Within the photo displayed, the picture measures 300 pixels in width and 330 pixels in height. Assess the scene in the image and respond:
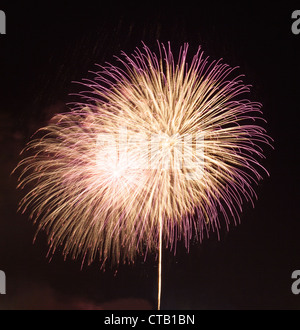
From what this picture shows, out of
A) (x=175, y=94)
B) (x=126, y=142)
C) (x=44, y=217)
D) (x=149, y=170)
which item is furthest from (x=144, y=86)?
(x=44, y=217)

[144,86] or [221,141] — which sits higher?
[144,86]

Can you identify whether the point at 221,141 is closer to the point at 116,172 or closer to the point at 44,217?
the point at 116,172

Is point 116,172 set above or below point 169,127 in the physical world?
below

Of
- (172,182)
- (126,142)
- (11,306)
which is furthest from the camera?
(11,306)

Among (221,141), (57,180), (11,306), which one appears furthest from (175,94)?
(11,306)

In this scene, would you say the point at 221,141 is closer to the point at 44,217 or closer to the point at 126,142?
the point at 126,142
